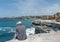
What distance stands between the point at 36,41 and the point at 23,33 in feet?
3.41

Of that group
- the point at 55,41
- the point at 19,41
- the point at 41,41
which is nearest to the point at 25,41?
the point at 19,41

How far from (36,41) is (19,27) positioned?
1.53 metres

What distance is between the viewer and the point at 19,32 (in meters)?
10.7

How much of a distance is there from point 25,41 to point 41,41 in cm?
117

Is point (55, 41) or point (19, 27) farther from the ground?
point (19, 27)

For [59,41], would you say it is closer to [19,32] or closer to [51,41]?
[51,41]

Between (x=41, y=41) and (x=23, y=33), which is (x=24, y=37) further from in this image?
(x=41, y=41)

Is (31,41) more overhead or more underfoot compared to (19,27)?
more underfoot

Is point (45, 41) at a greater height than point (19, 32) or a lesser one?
lesser

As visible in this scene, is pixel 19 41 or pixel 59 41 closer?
pixel 19 41

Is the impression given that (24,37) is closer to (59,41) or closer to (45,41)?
(45,41)

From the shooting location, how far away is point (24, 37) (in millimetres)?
11000

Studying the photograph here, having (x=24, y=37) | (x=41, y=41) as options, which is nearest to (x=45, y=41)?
(x=41, y=41)

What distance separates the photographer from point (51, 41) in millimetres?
11117
